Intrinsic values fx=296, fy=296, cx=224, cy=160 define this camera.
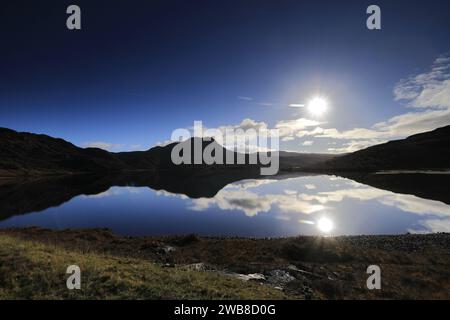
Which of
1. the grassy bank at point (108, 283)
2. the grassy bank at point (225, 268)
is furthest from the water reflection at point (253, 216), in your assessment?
the grassy bank at point (108, 283)

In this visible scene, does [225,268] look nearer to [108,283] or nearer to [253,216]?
[108,283]

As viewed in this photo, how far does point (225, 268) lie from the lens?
2430 cm

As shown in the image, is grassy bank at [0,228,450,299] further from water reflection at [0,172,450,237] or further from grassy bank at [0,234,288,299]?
water reflection at [0,172,450,237]

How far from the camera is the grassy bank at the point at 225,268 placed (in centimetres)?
1470

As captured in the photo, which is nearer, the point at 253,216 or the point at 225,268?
the point at 225,268

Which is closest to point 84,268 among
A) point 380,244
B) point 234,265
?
point 234,265

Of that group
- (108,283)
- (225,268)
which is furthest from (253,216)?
(108,283)

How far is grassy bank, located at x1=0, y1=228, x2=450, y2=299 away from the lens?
1470 cm

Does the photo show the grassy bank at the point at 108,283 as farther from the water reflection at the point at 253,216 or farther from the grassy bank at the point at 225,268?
the water reflection at the point at 253,216

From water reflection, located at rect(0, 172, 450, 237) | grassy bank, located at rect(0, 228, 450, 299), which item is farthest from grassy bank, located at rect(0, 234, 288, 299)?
water reflection, located at rect(0, 172, 450, 237)

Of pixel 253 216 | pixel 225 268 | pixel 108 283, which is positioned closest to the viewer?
pixel 108 283

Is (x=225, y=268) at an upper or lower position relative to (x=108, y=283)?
lower
